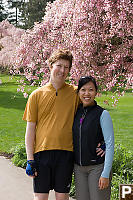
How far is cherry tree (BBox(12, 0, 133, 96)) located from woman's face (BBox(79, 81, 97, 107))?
2091 millimetres

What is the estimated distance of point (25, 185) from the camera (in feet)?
15.7

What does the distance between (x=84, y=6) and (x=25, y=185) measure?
2947 mm

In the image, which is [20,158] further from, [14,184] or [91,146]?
[91,146]

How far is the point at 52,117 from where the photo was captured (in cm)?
283

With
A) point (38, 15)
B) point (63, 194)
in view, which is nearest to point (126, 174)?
point (63, 194)

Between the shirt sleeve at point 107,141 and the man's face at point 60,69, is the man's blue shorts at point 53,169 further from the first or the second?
the man's face at point 60,69

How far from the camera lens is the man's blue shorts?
2.81m

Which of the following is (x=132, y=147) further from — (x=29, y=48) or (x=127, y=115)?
(x=127, y=115)

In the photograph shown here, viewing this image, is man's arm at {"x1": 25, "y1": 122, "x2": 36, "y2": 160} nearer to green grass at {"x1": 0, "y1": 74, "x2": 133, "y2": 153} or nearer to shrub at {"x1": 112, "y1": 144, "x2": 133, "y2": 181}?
shrub at {"x1": 112, "y1": 144, "x2": 133, "y2": 181}

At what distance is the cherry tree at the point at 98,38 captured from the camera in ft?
15.5

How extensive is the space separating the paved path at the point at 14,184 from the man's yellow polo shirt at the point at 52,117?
1746 millimetres

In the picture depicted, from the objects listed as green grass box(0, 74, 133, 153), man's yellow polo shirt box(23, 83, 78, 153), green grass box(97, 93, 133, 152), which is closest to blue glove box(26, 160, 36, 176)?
man's yellow polo shirt box(23, 83, 78, 153)

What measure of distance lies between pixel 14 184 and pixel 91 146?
2527 mm

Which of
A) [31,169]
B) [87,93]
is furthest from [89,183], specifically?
[87,93]
